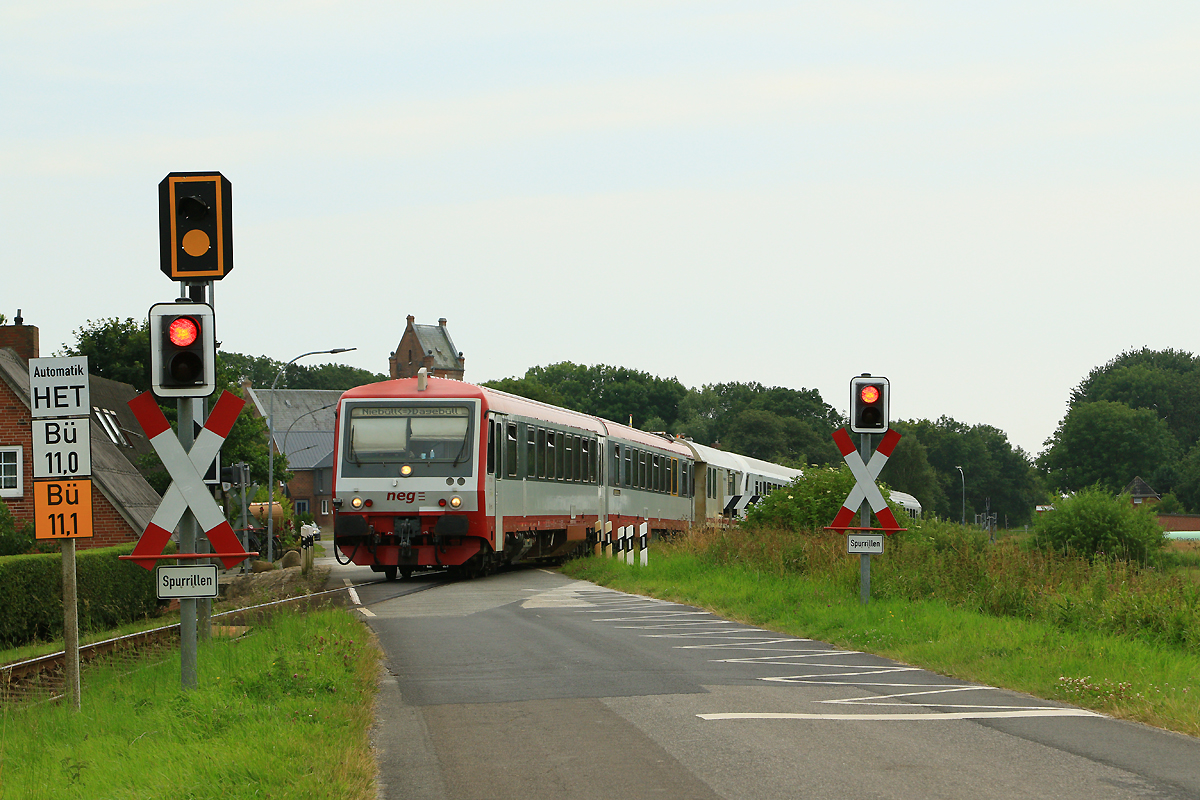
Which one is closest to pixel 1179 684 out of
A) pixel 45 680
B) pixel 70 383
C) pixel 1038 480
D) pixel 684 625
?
pixel 684 625

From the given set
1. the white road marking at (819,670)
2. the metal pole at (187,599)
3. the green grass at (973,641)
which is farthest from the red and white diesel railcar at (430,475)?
the metal pole at (187,599)

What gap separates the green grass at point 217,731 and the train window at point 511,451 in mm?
12356

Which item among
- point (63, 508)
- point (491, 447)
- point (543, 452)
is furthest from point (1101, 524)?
point (63, 508)

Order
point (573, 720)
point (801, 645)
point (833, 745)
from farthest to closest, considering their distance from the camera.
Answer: point (801, 645)
point (573, 720)
point (833, 745)

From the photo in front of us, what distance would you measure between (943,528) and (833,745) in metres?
16.1

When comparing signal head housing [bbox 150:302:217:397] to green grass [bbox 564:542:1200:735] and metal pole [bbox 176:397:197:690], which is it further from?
green grass [bbox 564:542:1200:735]

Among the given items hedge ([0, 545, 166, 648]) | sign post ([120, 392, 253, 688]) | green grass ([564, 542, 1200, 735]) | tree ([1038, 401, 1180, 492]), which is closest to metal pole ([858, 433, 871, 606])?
green grass ([564, 542, 1200, 735])

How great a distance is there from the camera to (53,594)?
2312 cm

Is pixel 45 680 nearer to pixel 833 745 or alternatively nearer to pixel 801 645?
pixel 801 645

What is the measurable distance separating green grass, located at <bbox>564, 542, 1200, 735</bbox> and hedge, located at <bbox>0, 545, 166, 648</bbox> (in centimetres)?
1010

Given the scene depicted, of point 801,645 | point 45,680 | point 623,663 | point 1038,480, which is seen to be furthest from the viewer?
point 1038,480

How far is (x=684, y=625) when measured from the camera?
16.0 meters

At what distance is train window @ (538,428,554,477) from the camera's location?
1062 inches

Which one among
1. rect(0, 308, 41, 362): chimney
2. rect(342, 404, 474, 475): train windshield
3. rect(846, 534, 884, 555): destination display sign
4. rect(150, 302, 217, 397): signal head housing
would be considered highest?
rect(0, 308, 41, 362): chimney
